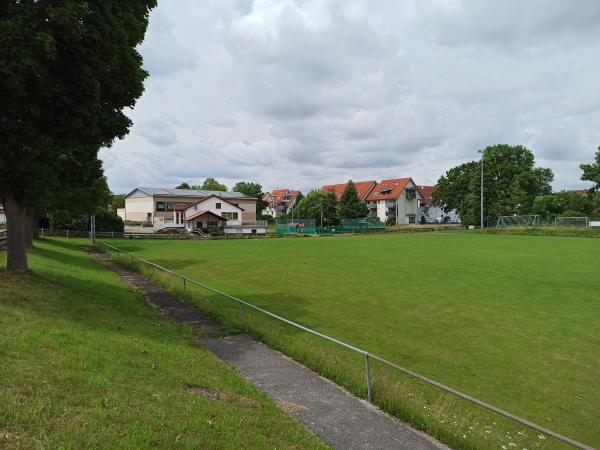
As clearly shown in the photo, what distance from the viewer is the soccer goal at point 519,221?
7569cm

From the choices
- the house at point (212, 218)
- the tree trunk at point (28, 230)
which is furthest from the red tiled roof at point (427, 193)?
the tree trunk at point (28, 230)

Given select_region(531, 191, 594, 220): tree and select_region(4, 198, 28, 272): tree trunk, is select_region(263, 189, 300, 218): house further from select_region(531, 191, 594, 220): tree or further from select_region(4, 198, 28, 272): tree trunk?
select_region(4, 198, 28, 272): tree trunk

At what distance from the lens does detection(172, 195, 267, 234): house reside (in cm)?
7950

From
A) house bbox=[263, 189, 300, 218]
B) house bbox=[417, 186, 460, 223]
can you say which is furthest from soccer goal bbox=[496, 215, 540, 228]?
house bbox=[263, 189, 300, 218]

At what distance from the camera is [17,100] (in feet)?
36.4

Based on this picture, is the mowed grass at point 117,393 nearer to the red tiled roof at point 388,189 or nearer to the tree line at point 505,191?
the tree line at point 505,191

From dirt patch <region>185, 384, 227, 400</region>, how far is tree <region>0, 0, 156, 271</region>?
7.84 m

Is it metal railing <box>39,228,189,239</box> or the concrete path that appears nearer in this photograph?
the concrete path

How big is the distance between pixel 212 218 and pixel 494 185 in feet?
193

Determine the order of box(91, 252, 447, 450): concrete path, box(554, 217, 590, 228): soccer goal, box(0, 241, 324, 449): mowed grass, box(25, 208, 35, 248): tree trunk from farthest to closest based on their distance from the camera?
box(554, 217, 590, 228): soccer goal
box(25, 208, 35, 248): tree trunk
box(91, 252, 447, 450): concrete path
box(0, 241, 324, 449): mowed grass

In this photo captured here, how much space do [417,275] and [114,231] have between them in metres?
54.6

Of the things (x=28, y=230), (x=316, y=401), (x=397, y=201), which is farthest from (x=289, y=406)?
(x=397, y=201)

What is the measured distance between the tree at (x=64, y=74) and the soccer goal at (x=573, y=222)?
73161 millimetres

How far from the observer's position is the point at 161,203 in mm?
91875
